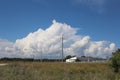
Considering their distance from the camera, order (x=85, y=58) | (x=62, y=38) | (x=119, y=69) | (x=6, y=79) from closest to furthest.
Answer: (x=6, y=79) < (x=119, y=69) < (x=62, y=38) < (x=85, y=58)

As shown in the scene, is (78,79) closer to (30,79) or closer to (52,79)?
(52,79)

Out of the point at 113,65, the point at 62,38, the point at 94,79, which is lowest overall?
the point at 94,79

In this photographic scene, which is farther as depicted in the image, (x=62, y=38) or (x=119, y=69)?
(x=62, y=38)

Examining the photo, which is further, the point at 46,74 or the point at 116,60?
the point at 116,60

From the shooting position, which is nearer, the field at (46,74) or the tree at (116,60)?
the field at (46,74)

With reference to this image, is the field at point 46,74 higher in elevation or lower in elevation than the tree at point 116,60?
lower

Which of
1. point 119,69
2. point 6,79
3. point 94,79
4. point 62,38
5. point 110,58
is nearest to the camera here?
point 94,79

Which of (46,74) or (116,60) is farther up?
(116,60)

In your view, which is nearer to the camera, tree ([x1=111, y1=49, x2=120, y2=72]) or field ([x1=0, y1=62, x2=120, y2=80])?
field ([x1=0, y1=62, x2=120, y2=80])

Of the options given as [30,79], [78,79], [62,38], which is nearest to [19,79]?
[30,79]

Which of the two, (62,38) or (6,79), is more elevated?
(62,38)

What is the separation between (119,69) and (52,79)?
2055 centimetres

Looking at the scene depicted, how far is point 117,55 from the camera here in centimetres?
4106

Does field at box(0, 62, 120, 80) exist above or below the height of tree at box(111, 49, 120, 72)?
below
